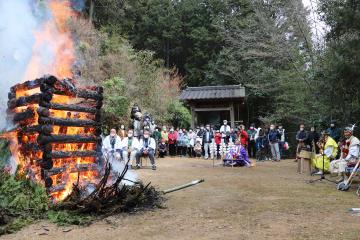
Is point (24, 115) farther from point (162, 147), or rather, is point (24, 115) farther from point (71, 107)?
point (162, 147)

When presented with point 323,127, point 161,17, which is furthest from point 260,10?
point 161,17

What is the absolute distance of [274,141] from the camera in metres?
18.7

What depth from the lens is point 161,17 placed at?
36.0 meters

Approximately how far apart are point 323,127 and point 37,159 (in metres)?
13.6

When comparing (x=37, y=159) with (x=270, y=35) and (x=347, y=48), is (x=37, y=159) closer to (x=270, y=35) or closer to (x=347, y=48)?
(x=347, y=48)

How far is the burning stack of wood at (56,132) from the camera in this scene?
24.8ft

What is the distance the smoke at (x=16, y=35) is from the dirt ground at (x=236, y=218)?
4.48 meters

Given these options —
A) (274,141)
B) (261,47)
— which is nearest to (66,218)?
(274,141)

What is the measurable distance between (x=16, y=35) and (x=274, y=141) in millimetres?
13263

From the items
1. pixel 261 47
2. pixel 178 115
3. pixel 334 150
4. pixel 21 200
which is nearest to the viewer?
pixel 21 200

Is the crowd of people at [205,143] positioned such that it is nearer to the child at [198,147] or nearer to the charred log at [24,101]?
the child at [198,147]

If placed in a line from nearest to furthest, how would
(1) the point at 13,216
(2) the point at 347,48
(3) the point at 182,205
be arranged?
(1) the point at 13,216 → (3) the point at 182,205 → (2) the point at 347,48

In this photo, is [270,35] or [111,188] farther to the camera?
[270,35]

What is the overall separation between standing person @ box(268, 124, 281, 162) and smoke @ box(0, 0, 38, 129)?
41.2 ft
